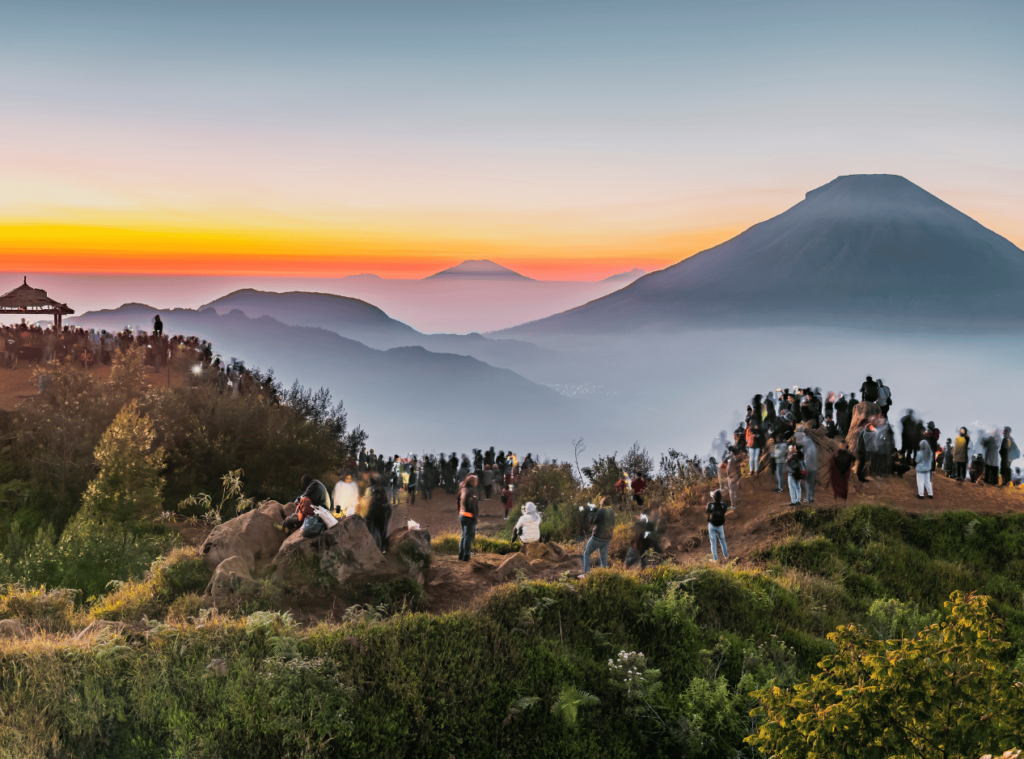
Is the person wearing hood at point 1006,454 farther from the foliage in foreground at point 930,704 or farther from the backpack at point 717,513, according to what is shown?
the foliage in foreground at point 930,704

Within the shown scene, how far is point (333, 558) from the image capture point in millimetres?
12766

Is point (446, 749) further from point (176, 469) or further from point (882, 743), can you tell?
point (176, 469)

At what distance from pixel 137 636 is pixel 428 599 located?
16.2 ft

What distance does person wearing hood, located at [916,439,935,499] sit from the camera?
19.4 meters

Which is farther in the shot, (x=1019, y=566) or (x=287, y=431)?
(x=287, y=431)

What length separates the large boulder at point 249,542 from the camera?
13.2m

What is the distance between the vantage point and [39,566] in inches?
590

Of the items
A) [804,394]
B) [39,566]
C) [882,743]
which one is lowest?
[39,566]

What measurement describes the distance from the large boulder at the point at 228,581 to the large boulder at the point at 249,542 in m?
0.45

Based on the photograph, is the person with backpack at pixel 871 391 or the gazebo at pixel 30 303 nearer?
the person with backpack at pixel 871 391

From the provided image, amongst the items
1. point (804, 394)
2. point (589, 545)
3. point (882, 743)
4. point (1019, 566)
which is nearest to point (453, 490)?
point (804, 394)

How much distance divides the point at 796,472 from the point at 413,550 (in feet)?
37.0

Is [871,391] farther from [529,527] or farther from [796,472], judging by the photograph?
[529,527]

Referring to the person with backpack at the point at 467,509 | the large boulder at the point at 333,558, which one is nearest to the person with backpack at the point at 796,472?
the person with backpack at the point at 467,509
